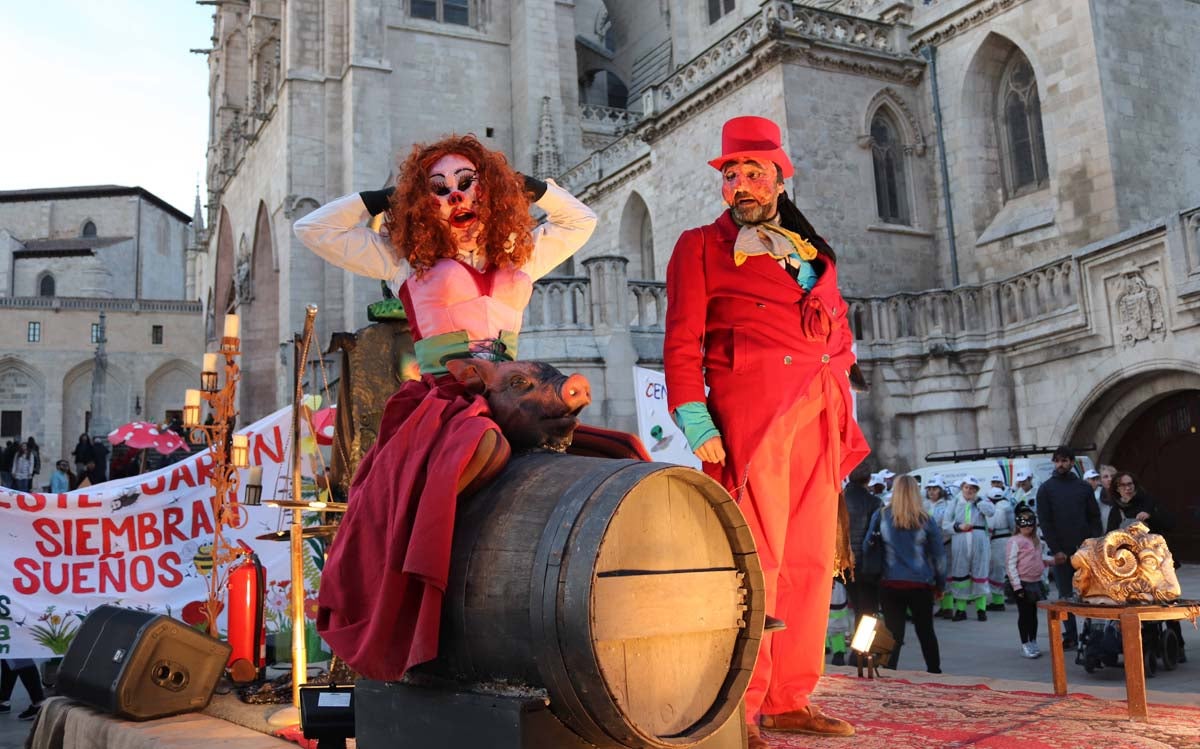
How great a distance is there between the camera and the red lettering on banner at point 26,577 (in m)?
6.86

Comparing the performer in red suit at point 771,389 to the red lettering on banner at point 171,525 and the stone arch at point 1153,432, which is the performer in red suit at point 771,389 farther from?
the stone arch at point 1153,432

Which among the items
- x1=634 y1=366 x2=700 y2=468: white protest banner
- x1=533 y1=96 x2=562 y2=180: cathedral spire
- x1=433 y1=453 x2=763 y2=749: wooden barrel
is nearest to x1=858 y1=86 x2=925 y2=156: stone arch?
x1=634 y1=366 x2=700 y2=468: white protest banner

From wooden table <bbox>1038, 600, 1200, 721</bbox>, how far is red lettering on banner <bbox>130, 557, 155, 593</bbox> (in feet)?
19.2

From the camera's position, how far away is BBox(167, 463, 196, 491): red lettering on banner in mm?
7414

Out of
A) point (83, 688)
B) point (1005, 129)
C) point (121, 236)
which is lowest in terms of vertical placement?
point (83, 688)

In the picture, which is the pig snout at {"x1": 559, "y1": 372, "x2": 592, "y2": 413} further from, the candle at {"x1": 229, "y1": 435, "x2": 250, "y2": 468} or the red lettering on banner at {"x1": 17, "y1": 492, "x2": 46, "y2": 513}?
the red lettering on banner at {"x1": 17, "y1": 492, "x2": 46, "y2": 513}

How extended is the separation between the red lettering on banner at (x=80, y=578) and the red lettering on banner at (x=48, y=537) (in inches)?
6.3

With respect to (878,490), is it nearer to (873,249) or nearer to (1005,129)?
(873,249)

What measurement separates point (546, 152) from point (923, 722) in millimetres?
25366

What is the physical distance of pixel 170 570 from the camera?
23.9ft

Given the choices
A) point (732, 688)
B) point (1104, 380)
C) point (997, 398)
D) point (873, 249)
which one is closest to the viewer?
point (732, 688)

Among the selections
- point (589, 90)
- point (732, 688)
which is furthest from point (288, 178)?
point (732, 688)

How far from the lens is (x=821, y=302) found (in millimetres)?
3701

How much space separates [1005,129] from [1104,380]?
6.05 meters
